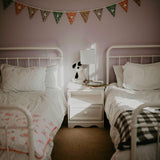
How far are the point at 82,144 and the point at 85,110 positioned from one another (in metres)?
0.48

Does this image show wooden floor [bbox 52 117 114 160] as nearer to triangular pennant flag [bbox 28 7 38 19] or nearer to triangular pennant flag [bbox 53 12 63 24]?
triangular pennant flag [bbox 53 12 63 24]

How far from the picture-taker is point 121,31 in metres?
2.53

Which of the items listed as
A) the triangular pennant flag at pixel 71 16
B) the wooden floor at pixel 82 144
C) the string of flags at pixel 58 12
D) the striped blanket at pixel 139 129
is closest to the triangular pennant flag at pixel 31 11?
the string of flags at pixel 58 12

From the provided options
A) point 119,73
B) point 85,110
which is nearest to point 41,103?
point 85,110

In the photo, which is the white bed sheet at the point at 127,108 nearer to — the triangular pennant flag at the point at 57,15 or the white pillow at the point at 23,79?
the white pillow at the point at 23,79

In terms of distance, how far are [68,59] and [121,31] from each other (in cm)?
93

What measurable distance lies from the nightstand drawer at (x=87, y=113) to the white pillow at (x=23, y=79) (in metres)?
0.53

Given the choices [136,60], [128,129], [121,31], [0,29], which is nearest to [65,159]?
[128,129]

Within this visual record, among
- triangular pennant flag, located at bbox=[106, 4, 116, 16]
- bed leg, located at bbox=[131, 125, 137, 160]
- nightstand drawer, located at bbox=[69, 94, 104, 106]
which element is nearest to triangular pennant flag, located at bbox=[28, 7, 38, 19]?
triangular pennant flag, located at bbox=[106, 4, 116, 16]

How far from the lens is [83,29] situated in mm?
2553

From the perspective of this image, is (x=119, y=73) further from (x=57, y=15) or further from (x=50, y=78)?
(x=57, y=15)

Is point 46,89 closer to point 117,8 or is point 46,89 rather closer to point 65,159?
point 65,159

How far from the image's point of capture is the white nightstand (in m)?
2.24

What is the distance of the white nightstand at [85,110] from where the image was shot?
2.24m
